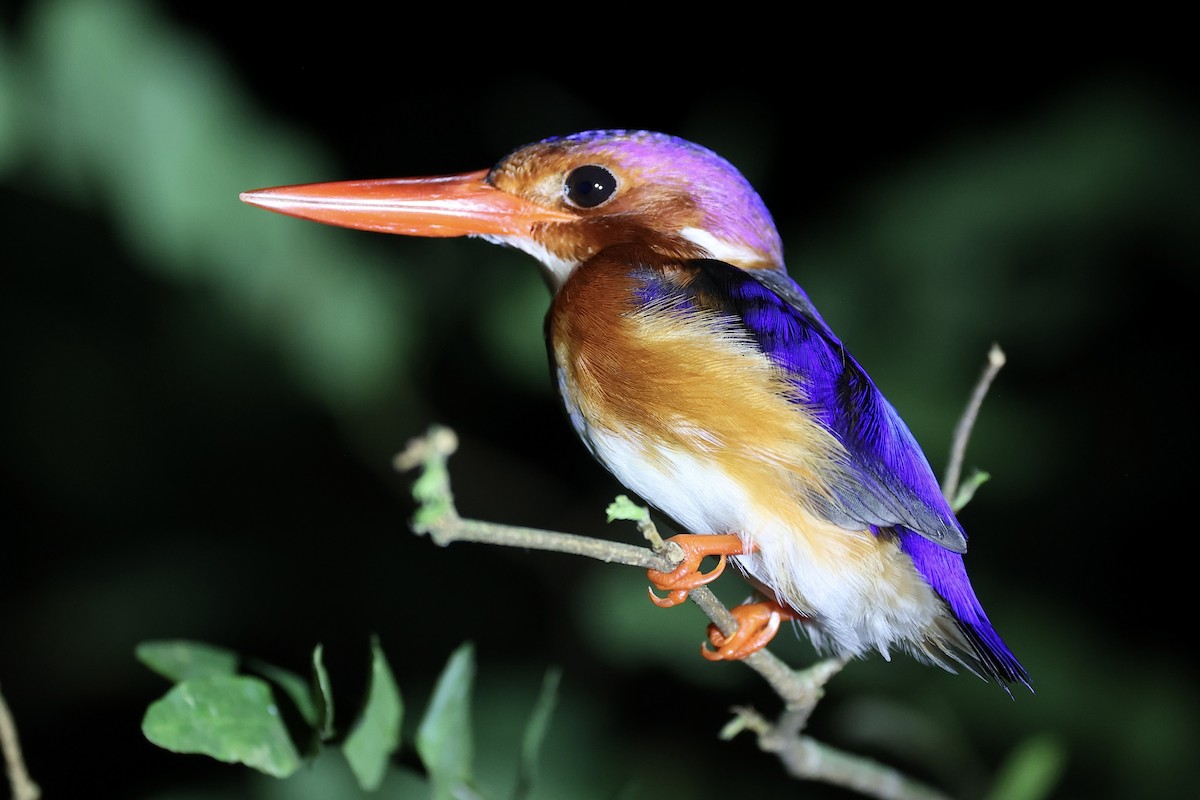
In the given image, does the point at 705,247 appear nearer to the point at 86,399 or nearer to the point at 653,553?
the point at 653,553

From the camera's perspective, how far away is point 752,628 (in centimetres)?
119

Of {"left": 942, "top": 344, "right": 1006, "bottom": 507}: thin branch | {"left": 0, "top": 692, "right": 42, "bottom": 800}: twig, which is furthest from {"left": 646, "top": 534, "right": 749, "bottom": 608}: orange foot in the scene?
{"left": 0, "top": 692, "right": 42, "bottom": 800}: twig

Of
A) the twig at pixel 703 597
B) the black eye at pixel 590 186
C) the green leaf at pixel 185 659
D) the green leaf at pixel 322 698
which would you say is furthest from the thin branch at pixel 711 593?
the black eye at pixel 590 186

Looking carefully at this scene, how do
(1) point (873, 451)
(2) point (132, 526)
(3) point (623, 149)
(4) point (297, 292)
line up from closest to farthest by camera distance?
(1) point (873, 451) → (3) point (623, 149) → (4) point (297, 292) → (2) point (132, 526)

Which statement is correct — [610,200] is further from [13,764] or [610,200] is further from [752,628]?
[13,764]

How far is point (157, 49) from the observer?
1.70m

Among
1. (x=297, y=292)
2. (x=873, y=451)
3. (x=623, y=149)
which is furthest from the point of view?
(x=297, y=292)

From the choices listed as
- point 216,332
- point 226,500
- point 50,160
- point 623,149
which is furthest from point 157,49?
point 226,500

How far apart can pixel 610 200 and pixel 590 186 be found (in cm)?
3

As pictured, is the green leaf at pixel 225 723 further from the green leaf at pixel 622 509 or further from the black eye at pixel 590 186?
the black eye at pixel 590 186

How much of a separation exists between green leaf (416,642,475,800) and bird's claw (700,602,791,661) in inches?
10.2

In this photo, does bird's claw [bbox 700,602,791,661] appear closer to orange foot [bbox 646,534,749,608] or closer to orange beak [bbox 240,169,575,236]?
orange foot [bbox 646,534,749,608]

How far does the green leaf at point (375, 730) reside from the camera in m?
0.91

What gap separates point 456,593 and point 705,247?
4.43 ft
